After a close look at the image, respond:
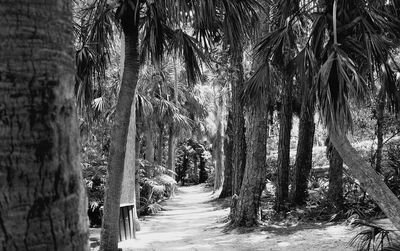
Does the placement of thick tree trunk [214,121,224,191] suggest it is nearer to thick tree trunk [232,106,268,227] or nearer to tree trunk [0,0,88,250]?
thick tree trunk [232,106,268,227]

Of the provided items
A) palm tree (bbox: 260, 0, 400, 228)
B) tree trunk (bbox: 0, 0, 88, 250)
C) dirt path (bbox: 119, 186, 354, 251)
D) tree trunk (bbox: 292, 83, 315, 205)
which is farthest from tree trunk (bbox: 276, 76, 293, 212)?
tree trunk (bbox: 0, 0, 88, 250)

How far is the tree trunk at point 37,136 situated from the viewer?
150cm

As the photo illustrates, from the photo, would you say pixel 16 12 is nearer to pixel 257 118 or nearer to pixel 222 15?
pixel 222 15

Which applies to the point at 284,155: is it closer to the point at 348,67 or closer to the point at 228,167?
the point at 348,67

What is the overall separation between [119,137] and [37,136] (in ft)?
18.8

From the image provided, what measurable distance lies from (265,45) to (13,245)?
7078 mm

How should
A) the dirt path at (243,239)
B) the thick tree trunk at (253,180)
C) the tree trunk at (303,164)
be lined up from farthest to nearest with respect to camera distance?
the tree trunk at (303,164), the thick tree trunk at (253,180), the dirt path at (243,239)

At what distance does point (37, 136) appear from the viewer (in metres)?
1.54

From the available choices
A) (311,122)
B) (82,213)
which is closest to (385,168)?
(311,122)

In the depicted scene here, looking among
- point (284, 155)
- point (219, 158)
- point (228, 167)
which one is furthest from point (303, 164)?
point (219, 158)

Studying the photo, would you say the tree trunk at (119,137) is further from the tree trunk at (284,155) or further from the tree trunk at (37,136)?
the tree trunk at (284,155)

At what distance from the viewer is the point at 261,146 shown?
38.8 feet

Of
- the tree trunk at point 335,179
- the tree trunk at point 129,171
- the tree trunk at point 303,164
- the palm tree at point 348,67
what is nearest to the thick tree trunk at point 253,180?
the tree trunk at point 335,179

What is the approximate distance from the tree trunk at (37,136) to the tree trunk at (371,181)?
499 centimetres
